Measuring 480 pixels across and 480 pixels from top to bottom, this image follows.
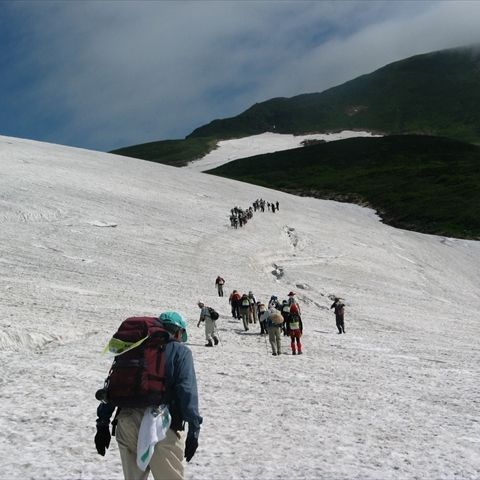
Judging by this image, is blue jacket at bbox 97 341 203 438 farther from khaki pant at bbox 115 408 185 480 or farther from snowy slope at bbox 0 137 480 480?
snowy slope at bbox 0 137 480 480

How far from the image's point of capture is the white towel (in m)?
6.41

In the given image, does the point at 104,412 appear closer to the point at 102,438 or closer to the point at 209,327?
the point at 102,438

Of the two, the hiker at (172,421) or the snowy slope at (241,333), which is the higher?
the hiker at (172,421)

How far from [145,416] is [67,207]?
46480mm

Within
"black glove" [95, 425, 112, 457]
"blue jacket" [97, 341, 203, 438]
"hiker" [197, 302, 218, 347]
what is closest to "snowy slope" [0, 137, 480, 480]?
"hiker" [197, 302, 218, 347]

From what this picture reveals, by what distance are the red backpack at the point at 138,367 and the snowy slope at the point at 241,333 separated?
139 inches

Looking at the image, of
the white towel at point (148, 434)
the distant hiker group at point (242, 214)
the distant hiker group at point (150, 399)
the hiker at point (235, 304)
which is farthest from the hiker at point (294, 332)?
the distant hiker group at point (242, 214)

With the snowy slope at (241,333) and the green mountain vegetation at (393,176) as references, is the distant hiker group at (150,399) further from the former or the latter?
the green mountain vegetation at (393,176)

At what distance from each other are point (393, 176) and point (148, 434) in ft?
463

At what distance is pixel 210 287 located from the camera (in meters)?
34.6

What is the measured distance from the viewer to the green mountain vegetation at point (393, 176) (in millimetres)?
98188

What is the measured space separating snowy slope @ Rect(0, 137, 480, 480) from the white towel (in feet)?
10.7

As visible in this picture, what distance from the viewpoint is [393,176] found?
5551 inches

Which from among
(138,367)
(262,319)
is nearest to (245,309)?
(262,319)
